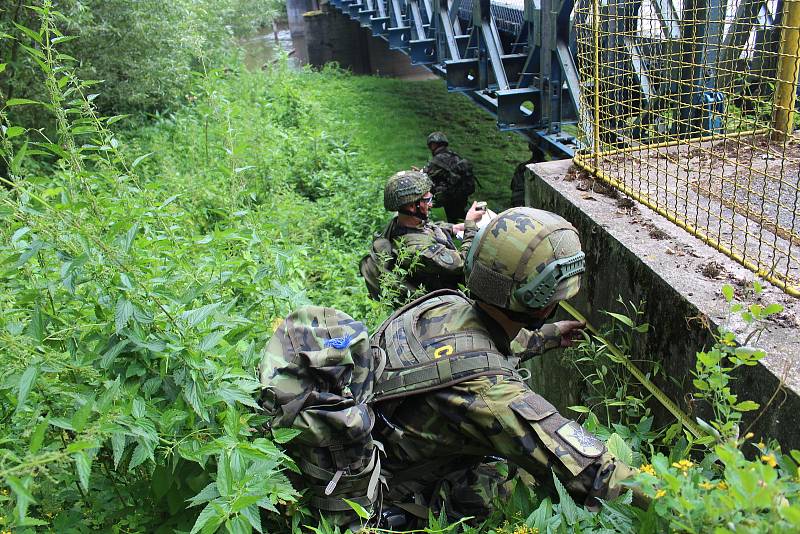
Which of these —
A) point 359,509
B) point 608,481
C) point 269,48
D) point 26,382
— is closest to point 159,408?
point 26,382

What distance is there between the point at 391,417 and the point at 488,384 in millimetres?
442

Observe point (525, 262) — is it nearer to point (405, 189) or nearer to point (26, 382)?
point (26, 382)

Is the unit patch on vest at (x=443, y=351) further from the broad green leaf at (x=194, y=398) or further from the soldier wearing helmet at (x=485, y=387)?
the broad green leaf at (x=194, y=398)

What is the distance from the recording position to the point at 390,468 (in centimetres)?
258

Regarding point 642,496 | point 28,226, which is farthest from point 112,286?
point 642,496

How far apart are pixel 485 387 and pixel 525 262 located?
46cm

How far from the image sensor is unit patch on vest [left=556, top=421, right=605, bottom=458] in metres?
2.07

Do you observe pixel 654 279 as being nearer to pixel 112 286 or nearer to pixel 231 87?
pixel 112 286

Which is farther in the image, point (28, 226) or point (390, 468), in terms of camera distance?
point (390, 468)

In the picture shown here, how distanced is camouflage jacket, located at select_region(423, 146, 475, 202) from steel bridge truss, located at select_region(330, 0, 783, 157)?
0.85 m

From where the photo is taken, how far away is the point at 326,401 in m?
2.11

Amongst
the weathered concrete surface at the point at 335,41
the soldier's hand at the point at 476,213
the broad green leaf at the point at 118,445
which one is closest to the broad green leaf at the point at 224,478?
the broad green leaf at the point at 118,445

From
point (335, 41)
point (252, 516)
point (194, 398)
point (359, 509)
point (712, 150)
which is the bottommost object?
point (359, 509)

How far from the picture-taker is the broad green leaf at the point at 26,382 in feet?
5.56
